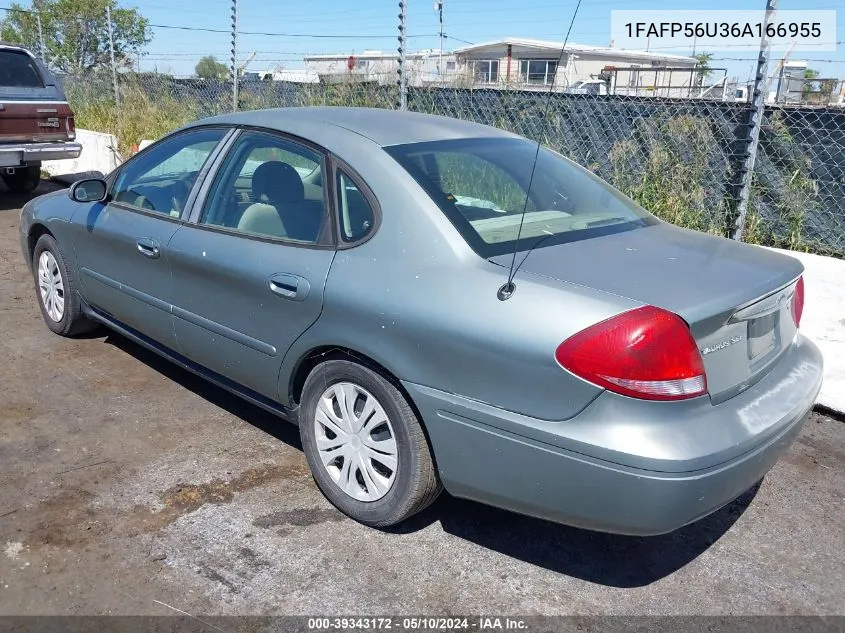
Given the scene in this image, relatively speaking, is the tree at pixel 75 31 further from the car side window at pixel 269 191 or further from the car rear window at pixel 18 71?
the car side window at pixel 269 191

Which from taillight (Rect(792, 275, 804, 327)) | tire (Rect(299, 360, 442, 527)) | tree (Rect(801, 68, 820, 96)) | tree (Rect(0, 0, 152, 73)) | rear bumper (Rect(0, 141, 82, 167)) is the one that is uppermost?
tree (Rect(0, 0, 152, 73))

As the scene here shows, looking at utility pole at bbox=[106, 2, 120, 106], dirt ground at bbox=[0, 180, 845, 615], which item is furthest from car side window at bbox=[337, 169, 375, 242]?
utility pole at bbox=[106, 2, 120, 106]

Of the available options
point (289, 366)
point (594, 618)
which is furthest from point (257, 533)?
point (594, 618)

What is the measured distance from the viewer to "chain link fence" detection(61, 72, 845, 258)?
5812mm

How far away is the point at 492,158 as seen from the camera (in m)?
3.50

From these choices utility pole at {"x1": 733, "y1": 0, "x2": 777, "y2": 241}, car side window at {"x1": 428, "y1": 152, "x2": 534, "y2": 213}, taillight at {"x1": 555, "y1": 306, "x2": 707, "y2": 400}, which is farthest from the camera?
utility pole at {"x1": 733, "y1": 0, "x2": 777, "y2": 241}

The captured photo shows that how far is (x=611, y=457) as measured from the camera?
2.38 meters

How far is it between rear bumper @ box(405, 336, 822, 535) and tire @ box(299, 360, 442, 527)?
0.33ft

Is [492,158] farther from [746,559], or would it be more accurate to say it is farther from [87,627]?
[87,627]

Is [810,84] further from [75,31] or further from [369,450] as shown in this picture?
[75,31]

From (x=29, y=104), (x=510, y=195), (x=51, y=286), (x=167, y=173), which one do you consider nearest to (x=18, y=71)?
(x=29, y=104)

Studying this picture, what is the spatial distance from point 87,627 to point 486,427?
1448mm

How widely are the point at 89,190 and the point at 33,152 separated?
5.86 m

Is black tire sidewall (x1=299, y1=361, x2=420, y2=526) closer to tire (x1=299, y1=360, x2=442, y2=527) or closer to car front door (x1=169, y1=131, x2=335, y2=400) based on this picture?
tire (x1=299, y1=360, x2=442, y2=527)
